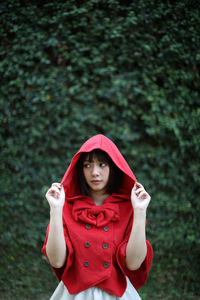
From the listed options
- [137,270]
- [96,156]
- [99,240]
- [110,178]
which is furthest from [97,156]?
A: [137,270]

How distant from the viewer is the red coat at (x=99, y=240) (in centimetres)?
188

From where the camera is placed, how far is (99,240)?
75.5 inches

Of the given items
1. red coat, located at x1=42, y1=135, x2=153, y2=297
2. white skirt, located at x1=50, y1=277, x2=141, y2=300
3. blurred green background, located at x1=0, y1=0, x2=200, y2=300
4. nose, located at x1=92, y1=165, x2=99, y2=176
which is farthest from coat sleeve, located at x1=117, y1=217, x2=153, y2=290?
blurred green background, located at x1=0, y1=0, x2=200, y2=300

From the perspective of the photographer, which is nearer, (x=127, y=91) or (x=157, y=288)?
(x=157, y=288)

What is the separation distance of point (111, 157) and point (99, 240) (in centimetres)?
52

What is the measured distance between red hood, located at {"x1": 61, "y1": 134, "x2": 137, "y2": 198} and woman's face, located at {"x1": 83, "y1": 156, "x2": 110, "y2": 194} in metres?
0.08

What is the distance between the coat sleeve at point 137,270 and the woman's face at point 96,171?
323 mm

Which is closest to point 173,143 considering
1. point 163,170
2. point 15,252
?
point 163,170

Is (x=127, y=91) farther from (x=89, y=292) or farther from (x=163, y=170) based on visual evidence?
(x=89, y=292)

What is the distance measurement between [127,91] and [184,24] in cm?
112

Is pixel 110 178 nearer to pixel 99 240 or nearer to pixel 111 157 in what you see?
pixel 111 157

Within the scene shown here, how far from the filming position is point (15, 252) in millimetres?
3912

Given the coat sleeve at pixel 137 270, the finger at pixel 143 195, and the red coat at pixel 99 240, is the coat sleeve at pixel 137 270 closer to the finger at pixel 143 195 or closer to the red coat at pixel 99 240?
the red coat at pixel 99 240

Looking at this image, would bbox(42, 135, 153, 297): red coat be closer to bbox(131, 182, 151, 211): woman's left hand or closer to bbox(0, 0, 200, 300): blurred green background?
bbox(131, 182, 151, 211): woman's left hand
